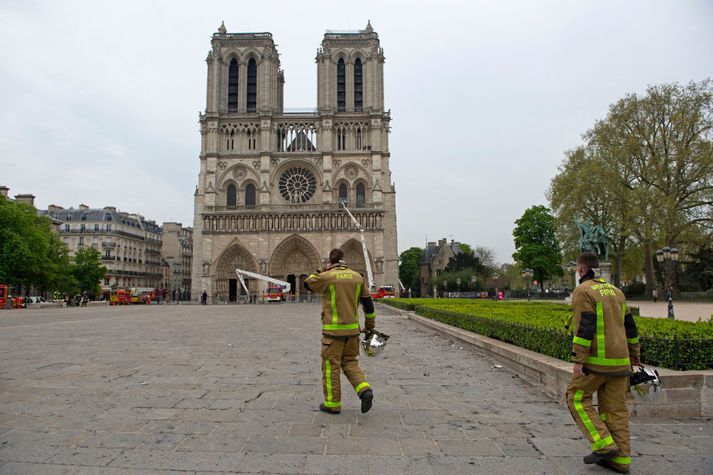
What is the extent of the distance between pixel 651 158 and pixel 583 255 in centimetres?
3181

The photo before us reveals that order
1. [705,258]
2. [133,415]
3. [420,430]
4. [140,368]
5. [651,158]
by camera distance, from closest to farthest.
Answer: [420,430] → [133,415] → [140,368] → [651,158] → [705,258]

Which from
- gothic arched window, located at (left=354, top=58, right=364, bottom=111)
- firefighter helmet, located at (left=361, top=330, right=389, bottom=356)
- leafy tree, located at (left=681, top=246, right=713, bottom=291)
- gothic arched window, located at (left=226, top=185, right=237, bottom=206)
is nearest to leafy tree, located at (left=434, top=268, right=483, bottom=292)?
leafy tree, located at (left=681, top=246, right=713, bottom=291)

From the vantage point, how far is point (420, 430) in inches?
158

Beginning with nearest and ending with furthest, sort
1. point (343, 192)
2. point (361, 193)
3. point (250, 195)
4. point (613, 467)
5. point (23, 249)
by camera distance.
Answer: point (613, 467) → point (23, 249) → point (361, 193) → point (343, 192) → point (250, 195)

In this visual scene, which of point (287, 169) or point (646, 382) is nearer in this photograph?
point (646, 382)

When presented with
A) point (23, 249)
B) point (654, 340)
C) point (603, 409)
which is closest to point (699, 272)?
point (654, 340)

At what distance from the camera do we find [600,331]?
11.3 feet

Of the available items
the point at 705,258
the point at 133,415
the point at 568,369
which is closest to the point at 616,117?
the point at 705,258

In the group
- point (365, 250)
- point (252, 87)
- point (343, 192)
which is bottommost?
point (365, 250)

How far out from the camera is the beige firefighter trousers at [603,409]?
328cm

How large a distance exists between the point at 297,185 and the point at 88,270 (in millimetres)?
19792

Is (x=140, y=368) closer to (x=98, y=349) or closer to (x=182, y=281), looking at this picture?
(x=98, y=349)

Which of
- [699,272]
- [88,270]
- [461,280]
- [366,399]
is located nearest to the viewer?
[366,399]

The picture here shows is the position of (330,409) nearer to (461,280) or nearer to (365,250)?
(365,250)
